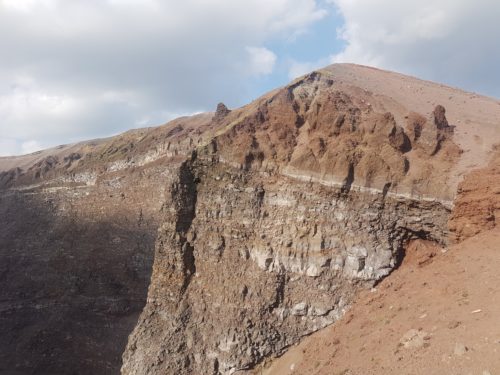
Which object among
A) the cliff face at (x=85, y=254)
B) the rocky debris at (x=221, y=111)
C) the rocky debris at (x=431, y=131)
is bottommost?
the cliff face at (x=85, y=254)

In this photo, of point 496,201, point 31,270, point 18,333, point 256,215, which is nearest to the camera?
point 496,201

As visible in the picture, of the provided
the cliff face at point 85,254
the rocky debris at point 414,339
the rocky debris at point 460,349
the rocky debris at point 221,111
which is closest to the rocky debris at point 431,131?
the rocky debris at point 414,339

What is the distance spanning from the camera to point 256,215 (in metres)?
13.6

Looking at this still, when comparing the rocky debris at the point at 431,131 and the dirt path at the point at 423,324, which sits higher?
the rocky debris at the point at 431,131

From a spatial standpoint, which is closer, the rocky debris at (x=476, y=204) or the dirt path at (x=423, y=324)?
the dirt path at (x=423, y=324)

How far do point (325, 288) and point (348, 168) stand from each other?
3156 millimetres

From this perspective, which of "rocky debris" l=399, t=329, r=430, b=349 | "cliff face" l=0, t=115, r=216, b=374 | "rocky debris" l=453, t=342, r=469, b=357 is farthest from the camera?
"cliff face" l=0, t=115, r=216, b=374

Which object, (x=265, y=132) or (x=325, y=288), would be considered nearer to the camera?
(x=325, y=288)

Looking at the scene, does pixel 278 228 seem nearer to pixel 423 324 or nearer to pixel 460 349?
pixel 423 324

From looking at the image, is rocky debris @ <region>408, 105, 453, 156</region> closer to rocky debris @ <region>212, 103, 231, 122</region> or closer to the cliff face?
rocky debris @ <region>212, 103, 231, 122</region>

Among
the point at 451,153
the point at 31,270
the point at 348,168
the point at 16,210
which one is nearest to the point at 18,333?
the point at 31,270

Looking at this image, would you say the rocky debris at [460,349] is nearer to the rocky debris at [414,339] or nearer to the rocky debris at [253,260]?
the rocky debris at [414,339]

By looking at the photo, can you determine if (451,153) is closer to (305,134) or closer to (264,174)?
(305,134)

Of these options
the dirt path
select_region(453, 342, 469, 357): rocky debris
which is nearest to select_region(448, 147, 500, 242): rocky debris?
the dirt path
